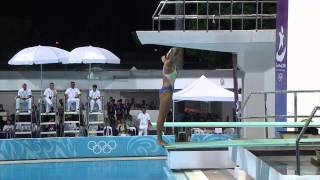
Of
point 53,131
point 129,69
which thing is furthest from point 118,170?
point 129,69

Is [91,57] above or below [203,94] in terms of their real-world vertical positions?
above

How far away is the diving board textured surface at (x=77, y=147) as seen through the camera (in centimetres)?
1978

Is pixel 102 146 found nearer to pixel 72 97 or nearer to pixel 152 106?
pixel 72 97

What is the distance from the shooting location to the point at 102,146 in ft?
65.9

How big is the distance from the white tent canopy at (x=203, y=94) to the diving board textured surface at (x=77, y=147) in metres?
2.31

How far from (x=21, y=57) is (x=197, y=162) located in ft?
40.1

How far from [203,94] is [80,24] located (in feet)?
48.2

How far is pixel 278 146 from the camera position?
8.27 meters

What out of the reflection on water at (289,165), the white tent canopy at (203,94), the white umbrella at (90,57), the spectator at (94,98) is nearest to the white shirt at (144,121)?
the white tent canopy at (203,94)

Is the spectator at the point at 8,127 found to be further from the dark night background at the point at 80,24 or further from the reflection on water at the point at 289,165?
the reflection on water at the point at 289,165

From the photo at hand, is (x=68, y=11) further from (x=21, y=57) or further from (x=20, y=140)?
(x=20, y=140)

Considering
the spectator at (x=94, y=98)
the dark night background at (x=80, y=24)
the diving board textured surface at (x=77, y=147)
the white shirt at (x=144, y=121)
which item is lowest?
the diving board textured surface at (x=77, y=147)

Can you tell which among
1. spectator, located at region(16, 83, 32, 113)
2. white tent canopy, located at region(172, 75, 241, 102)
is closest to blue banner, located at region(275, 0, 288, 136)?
white tent canopy, located at region(172, 75, 241, 102)

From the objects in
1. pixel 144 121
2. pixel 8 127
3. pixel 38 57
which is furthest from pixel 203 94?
pixel 8 127
